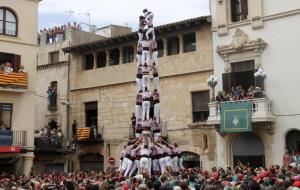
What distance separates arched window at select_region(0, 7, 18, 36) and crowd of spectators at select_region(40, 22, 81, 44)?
21.0 feet

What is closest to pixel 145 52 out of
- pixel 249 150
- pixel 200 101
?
pixel 200 101

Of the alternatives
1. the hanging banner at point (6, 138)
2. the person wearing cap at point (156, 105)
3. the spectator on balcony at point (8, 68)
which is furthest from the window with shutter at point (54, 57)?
the person wearing cap at point (156, 105)

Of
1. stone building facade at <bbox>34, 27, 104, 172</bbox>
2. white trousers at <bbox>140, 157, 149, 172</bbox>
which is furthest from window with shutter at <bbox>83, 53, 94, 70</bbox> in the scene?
white trousers at <bbox>140, 157, 149, 172</bbox>

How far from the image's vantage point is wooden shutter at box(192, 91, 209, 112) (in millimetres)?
30312

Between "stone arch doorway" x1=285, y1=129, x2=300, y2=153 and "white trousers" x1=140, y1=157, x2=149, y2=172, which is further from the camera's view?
"stone arch doorway" x1=285, y1=129, x2=300, y2=153

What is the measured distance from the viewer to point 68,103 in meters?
37.2

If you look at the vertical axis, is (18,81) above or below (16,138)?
above

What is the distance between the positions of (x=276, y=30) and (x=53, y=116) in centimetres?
1833

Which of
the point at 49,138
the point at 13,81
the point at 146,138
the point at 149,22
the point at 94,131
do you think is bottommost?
the point at 146,138

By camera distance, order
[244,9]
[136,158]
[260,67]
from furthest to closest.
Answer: [244,9]
[260,67]
[136,158]

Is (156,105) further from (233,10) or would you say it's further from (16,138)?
(16,138)

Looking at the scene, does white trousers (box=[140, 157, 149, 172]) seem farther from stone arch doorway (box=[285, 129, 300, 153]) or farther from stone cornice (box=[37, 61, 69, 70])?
stone cornice (box=[37, 61, 69, 70])

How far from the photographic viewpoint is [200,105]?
30531 mm

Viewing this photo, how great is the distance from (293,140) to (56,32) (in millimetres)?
20743
